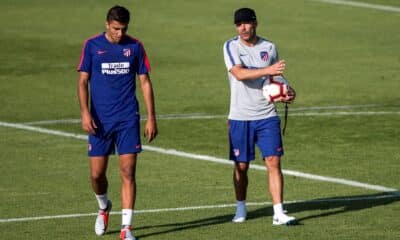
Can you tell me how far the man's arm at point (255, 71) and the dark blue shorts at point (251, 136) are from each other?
588mm

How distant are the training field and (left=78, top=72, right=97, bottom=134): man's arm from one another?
46.5 inches

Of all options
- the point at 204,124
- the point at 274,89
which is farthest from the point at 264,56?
the point at 204,124

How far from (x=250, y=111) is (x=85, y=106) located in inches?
80.0

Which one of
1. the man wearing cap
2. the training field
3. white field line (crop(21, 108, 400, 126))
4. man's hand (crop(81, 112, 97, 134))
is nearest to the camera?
man's hand (crop(81, 112, 97, 134))

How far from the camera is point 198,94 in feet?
93.5

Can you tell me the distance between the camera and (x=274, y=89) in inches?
647

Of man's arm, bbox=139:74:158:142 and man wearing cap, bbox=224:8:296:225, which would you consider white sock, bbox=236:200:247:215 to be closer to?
man wearing cap, bbox=224:8:296:225

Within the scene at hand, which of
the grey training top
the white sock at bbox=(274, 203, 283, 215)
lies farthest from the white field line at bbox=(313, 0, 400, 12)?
the white sock at bbox=(274, 203, 283, 215)

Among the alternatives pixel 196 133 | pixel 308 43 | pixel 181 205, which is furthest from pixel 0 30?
pixel 181 205

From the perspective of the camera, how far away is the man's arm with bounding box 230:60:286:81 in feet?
52.7

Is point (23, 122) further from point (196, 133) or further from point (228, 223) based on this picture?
point (228, 223)

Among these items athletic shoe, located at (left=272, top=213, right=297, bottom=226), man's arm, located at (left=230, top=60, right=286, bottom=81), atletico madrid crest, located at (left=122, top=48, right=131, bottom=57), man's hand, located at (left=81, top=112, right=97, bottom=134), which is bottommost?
athletic shoe, located at (left=272, top=213, right=297, bottom=226)

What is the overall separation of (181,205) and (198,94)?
10.8 metres

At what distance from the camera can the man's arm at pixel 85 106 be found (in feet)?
51.5
